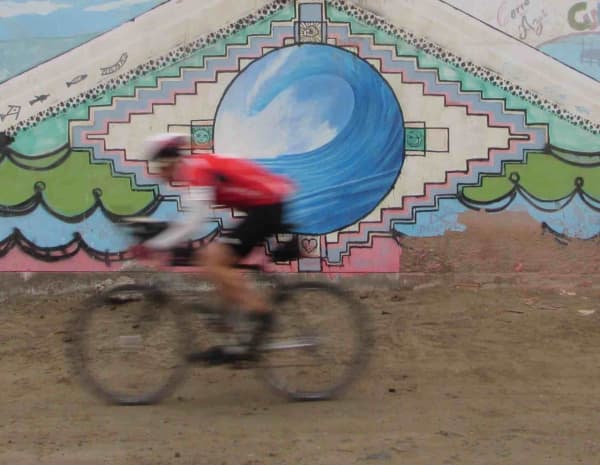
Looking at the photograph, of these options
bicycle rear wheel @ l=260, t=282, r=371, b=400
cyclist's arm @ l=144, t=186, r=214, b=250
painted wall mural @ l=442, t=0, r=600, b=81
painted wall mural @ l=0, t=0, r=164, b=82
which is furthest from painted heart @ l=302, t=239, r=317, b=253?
cyclist's arm @ l=144, t=186, r=214, b=250

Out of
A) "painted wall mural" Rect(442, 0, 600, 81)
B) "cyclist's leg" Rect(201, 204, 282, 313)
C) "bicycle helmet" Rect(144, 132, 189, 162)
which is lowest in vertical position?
"cyclist's leg" Rect(201, 204, 282, 313)

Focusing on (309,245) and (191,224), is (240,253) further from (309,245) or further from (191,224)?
(309,245)

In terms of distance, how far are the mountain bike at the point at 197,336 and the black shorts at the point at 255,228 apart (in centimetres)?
15

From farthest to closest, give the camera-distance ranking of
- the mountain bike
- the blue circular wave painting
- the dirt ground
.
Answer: the blue circular wave painting → the mountain bike → the dirt ground

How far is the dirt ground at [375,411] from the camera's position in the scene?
16.4 ft

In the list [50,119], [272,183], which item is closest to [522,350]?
[272,183]

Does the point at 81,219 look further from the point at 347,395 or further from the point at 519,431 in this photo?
the point at 519,431

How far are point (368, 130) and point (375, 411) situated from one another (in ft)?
13.8

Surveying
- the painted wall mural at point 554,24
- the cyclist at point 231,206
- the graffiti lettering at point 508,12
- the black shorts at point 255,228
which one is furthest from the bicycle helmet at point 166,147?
the graffiti lettering at point 508,12

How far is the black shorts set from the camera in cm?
556

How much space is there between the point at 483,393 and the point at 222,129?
4.28m

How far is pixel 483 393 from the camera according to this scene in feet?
20.2

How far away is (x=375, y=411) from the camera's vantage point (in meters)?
5.69

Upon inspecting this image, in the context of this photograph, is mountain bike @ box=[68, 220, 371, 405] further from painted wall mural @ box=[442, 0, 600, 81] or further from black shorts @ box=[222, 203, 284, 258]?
painted wall mural @ box=[442, 0, 600, 81]
